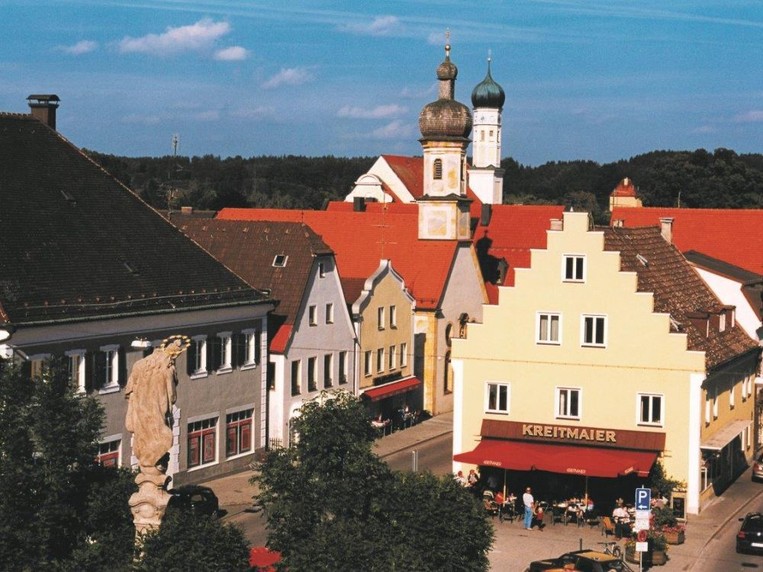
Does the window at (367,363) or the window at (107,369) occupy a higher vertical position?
the window at (107,369)

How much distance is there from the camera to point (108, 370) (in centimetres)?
5016

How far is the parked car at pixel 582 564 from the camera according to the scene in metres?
38.9

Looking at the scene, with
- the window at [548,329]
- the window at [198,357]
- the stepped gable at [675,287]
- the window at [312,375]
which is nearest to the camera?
the window at [548,329]

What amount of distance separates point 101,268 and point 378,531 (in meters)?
23.9

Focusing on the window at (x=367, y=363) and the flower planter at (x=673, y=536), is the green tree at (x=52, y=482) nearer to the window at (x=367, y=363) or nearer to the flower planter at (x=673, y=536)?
the flower planter at (x=673, y=536)

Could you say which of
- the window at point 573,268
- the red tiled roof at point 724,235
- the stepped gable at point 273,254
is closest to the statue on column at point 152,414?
the window at point 573,268

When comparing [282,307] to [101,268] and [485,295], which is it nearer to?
[101,268]

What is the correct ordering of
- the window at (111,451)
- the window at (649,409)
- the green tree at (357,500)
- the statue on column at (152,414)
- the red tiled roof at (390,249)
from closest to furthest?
the statue on column at (152,414)
the green tree at (357,500)
the window at (111,451)
the window at (649,409)
the red tiled roof at (390,249)

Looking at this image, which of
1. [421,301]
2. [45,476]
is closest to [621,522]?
[45,476]

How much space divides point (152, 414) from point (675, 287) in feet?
115

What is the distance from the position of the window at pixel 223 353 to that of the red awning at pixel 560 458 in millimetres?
9712

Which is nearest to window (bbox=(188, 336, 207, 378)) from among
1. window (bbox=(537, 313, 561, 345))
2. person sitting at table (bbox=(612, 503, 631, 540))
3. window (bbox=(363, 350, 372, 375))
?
window (bbox=(537, 313, 561, 345))

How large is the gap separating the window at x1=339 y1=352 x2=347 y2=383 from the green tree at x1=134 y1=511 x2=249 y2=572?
39.1 m

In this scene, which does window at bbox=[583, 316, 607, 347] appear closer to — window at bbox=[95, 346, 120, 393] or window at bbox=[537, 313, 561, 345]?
window at bbox=[537, 313, 561, 345]
